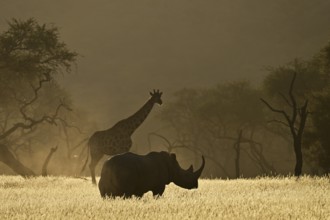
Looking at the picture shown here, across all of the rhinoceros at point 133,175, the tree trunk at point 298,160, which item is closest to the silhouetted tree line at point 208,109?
the tree trunk at point 298,160

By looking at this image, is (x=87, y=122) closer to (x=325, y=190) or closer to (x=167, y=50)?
(x=325, y=190)

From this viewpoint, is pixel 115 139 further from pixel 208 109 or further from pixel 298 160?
pixel 208 109

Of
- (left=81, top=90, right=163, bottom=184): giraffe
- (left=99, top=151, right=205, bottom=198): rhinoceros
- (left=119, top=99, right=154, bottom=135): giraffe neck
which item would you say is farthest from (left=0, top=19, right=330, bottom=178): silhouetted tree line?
(left=99, top=151, right=205, bottom=198): rhinoceros

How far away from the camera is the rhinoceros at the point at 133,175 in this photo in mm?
14227

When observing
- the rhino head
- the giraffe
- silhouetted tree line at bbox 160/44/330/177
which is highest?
silhouetted tree line at bbox 160/44/330/177

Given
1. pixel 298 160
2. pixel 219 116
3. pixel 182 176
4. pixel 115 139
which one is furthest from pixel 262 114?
pixel 182 176

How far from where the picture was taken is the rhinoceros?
46.7 feet

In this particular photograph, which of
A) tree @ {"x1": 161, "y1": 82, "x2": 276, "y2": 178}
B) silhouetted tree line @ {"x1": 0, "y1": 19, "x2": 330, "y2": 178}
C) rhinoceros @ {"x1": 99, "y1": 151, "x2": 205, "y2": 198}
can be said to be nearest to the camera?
rhinoceros @ {"x1": 99, "y1": 151, "x2": 205, "y2": 198}

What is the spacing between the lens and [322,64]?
31.4m

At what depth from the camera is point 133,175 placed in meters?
14.2

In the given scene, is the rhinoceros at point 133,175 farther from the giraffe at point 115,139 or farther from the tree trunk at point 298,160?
the tree trunk at point 298,160

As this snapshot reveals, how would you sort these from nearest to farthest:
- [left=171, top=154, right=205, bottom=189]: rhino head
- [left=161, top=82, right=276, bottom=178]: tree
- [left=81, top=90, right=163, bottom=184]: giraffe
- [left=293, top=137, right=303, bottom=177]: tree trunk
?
[left=171, top=154, right=205, bottom=189]: rhino head < [left=81, top=90, right=163, bottom=184]: giraffe < [left=293, top=137, right=303, bottom=177]: tree trunk < [left=161, top=82, right=276, bottom=178]: tree

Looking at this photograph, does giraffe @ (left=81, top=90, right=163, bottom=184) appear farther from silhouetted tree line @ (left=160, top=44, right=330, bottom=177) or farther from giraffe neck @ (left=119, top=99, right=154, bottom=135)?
silhouetted tree line @ (left=160, top=44, right=330, bottom=177)

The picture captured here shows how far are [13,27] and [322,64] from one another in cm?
1499
